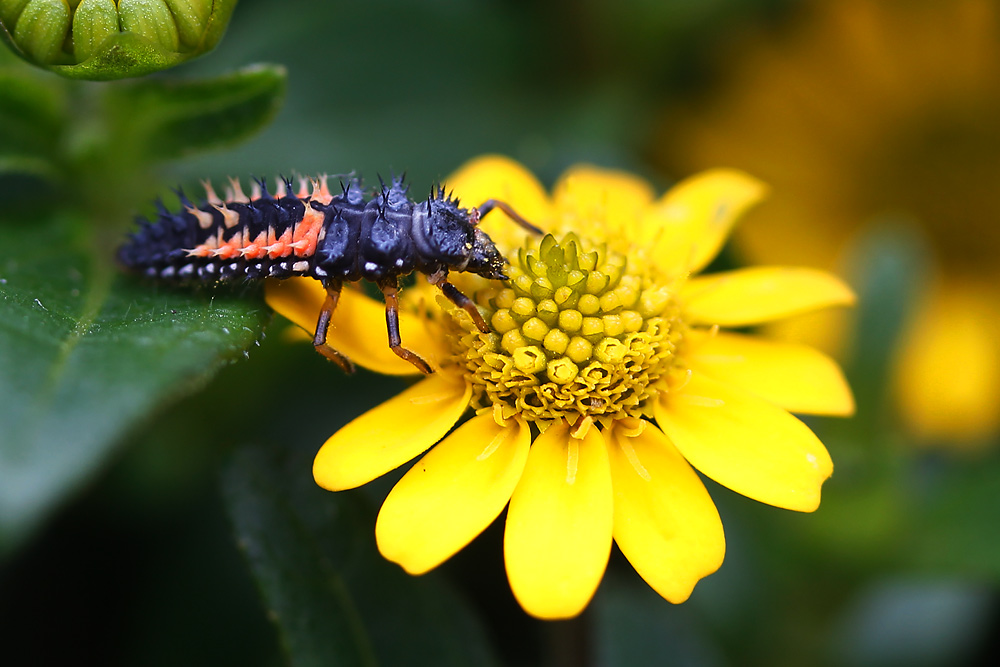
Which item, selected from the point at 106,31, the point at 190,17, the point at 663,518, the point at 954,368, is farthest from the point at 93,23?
the point at 954,368

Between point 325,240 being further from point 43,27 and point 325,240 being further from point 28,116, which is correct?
point 28,116

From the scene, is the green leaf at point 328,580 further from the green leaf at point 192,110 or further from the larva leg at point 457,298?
the green leaf at point 192,110

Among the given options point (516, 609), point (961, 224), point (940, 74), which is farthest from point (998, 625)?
point (940, 74)

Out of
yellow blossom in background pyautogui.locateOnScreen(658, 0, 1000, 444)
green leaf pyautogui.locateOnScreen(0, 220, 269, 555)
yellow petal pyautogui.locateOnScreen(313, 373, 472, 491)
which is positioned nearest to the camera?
green leaf pyautogui.locateOnScreen(0, 220, 269, 555)

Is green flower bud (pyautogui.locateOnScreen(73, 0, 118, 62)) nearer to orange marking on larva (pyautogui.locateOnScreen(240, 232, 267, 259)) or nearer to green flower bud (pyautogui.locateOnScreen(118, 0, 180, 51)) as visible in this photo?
green flower bud (pyautogui.locateOnScreen(118, 0, 180, 51))

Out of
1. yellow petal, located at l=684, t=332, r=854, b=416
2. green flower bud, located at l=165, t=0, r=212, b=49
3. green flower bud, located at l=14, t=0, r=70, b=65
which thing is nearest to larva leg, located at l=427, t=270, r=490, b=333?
yellow petal, located at l=684, t=332, r=854, b=416

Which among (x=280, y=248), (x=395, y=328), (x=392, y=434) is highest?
(x=280, y=248)
